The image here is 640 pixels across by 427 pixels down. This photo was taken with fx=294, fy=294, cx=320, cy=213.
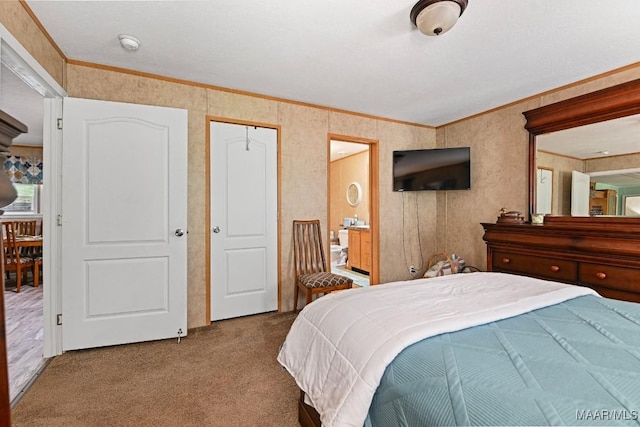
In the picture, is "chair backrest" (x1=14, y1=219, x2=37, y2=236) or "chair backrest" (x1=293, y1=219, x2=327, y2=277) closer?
"chair backrest" (x1=293, y1=219, x2=327, y2=277)

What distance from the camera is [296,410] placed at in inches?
67.7

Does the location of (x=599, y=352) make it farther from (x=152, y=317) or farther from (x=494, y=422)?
(x=152, y=317)

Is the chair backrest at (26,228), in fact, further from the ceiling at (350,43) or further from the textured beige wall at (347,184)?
the textured beige wall at (347,184)

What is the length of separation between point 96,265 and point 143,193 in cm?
69

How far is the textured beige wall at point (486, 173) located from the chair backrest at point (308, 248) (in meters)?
1.97

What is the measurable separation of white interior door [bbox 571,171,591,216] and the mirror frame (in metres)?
0.35

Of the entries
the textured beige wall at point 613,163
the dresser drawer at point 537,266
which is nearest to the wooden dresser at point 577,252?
the dresser drawer at point 537,266

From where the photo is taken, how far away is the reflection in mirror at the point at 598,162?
8.31 ft

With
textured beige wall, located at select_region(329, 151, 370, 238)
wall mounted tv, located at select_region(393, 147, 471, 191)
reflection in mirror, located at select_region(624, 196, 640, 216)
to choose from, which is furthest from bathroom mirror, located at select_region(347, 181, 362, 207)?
reflection in mirror, located at select_region(624, 196, 640, 216)

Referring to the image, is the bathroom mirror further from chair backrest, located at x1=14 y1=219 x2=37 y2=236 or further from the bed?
chair backrest, located at x1=14 y1=219 x2=37 y2=236

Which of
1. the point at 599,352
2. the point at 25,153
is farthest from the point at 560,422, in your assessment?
the point at 25,153

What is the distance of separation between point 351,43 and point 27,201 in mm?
7042

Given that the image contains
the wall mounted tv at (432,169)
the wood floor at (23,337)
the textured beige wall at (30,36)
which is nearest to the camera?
the textured beige wall at (30,36)

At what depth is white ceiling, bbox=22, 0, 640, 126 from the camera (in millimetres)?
1844
